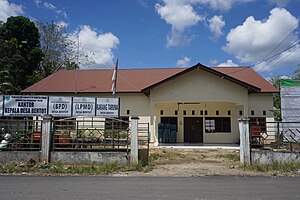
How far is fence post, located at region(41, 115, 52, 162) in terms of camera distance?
36.4 ft

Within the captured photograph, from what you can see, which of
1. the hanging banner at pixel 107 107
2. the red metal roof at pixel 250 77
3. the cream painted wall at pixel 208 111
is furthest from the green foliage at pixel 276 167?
the red metal roof at pixel 250 77

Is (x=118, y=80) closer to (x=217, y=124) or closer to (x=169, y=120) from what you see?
(x=169, y=120)

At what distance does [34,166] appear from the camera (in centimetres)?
1056

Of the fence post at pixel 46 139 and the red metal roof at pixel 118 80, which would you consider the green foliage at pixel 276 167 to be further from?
the red metal roof at pixel 118 80

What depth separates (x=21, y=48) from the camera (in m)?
33.6

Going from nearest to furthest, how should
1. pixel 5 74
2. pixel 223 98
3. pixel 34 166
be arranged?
pixel 34 166 → pixel 223 98 → pixel 5 74

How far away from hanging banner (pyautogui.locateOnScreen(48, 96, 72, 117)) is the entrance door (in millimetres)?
11393

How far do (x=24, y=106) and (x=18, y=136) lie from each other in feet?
4.94

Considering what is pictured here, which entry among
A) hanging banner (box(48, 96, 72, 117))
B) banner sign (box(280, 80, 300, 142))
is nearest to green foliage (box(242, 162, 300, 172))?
banner sign (box(280, 80, 300, 142))

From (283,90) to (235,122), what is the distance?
16.3ft

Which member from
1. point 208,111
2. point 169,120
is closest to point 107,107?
point 169,120

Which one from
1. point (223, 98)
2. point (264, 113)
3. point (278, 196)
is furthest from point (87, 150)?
point (264, 113)

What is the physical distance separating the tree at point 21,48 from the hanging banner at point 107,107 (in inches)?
857

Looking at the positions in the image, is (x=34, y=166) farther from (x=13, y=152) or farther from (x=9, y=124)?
(x=9, y=124)
